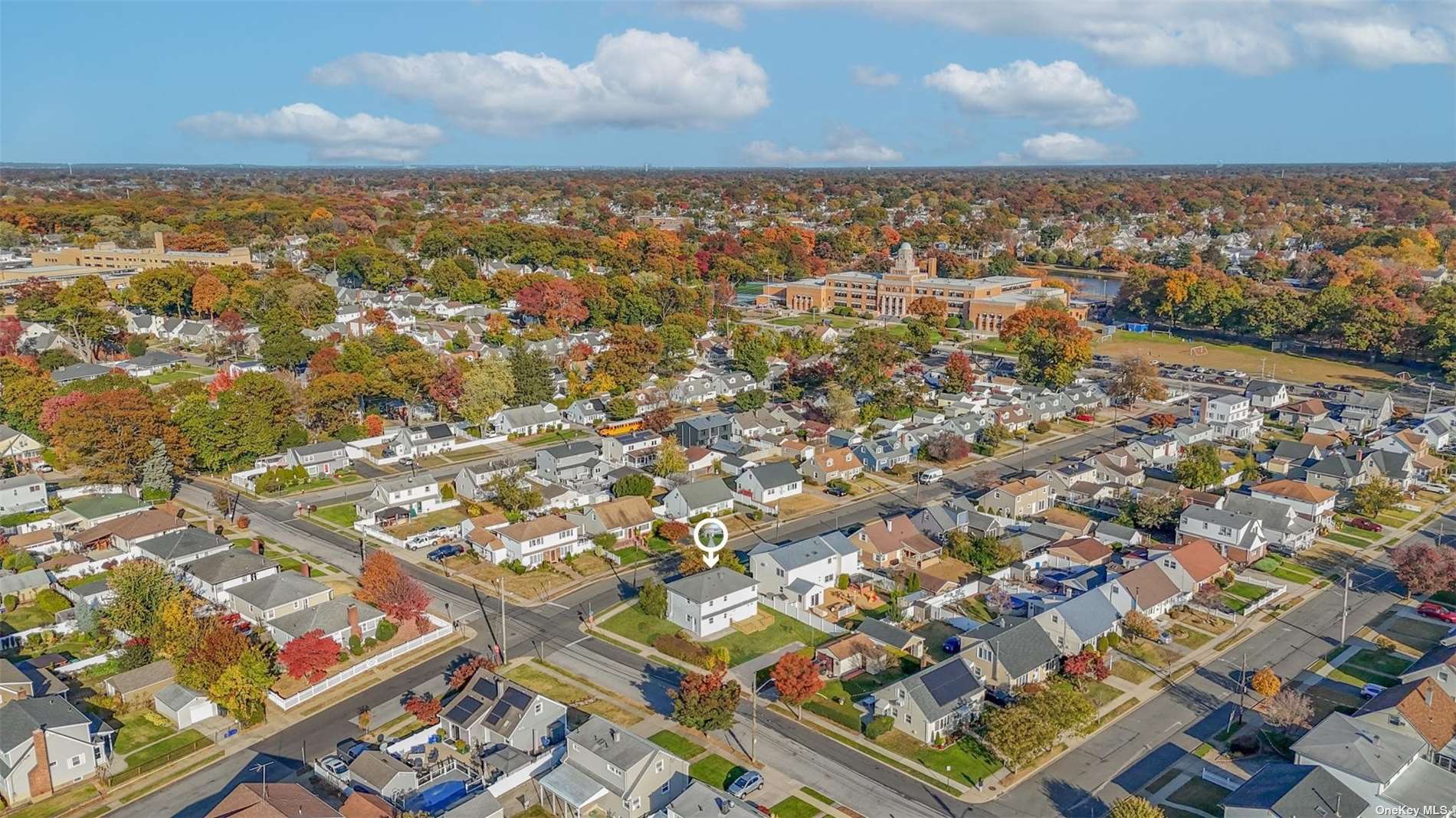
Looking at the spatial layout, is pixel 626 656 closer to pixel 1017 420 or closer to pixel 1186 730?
pixel 1186 730

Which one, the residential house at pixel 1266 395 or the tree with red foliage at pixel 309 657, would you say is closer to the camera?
the tree with red foliage at pixel 309 657

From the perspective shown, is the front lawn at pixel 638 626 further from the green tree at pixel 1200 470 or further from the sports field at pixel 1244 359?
the sports field at pixel 1244 359

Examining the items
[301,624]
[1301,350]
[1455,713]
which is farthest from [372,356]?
[1301,350]

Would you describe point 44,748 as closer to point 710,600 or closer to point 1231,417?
point 710,600

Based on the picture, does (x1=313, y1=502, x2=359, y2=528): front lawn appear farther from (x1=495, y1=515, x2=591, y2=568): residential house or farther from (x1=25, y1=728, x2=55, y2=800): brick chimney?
(x1=25, y1=728, x2=55, y2=800): brick chimney

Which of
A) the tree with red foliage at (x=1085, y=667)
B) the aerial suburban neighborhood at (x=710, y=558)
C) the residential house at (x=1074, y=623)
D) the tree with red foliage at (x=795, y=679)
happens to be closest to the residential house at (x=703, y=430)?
the aerial suburban neighborhood at (x=710, y=558)

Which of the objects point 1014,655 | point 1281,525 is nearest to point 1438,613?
point 1281,525

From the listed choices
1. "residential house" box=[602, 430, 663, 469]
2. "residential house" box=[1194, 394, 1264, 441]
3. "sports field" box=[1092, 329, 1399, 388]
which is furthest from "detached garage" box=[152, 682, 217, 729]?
"sports field" box=[1092, 329, 1399, 388]

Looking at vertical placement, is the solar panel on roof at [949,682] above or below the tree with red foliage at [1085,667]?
above
